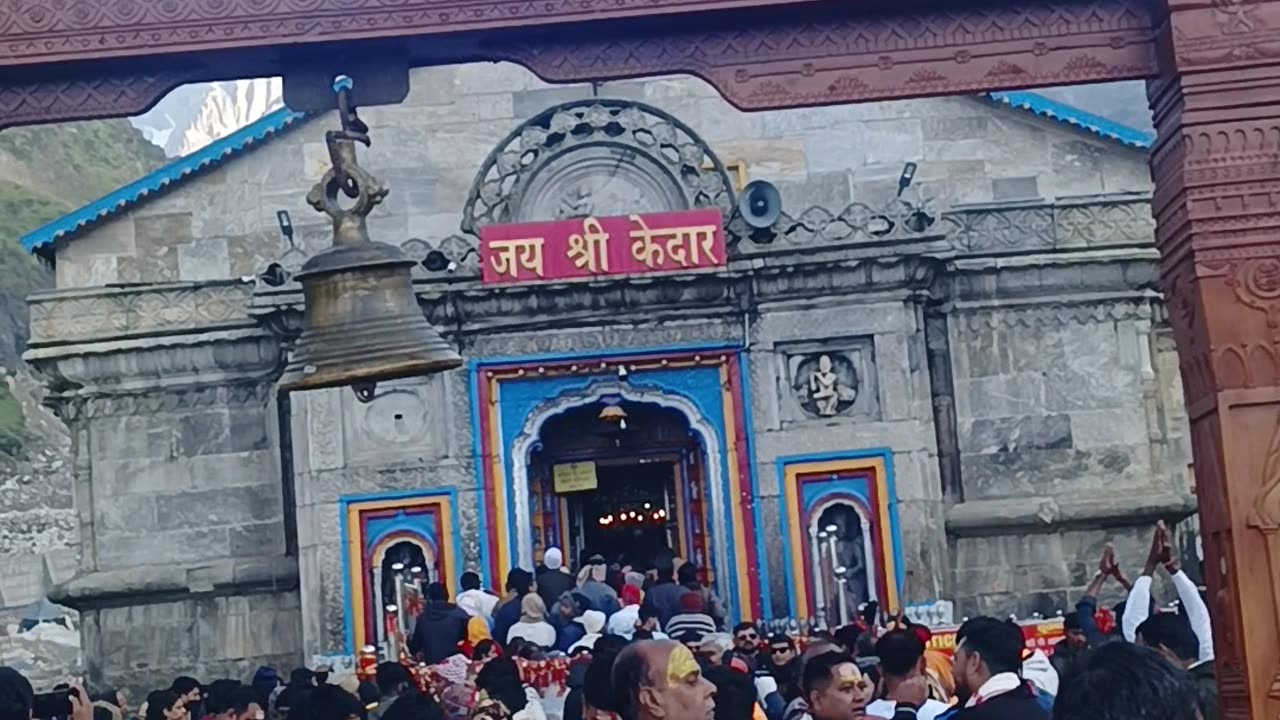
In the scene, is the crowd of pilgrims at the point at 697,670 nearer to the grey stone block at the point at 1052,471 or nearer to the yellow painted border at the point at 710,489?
the yellow painted border at the point at 710,489

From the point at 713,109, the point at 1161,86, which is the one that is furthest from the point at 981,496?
the point at 1161,86

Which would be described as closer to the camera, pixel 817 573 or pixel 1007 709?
pixel 1007 709

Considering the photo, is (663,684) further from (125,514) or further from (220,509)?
(125,514)

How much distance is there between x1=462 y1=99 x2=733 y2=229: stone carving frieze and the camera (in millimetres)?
19766

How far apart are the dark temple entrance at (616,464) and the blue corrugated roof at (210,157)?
15.5ft

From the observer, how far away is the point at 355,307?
21.9 ft

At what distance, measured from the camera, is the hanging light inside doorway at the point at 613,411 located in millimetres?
19491

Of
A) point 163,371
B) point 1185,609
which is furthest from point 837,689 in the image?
point 163,371

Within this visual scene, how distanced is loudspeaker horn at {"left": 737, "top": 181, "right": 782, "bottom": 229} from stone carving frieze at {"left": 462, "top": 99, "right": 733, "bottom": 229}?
224 mm

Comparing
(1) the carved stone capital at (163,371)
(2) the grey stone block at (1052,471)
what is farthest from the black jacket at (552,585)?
(2) the grey stone block at (1052,471)

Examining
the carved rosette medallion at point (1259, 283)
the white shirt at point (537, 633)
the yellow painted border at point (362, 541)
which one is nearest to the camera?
the carved rosette medallion at point (1259, 283)

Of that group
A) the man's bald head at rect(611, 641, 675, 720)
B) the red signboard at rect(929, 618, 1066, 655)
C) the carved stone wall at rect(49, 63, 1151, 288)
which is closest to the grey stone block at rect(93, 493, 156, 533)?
the carved stone wall at rect(49, 63, 1151, 288)

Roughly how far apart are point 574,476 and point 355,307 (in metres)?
13.9

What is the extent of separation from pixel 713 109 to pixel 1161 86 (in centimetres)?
1474
